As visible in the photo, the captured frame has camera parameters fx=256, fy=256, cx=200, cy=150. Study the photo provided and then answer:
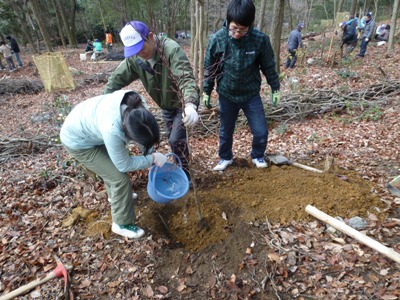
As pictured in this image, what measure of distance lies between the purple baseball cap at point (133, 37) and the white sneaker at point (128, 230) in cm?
163

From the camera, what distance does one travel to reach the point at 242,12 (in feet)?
7.55

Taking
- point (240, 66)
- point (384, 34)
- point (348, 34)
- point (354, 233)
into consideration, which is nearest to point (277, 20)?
point (240, 66)

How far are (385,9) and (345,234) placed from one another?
2993 cm

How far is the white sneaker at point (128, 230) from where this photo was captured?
250cm

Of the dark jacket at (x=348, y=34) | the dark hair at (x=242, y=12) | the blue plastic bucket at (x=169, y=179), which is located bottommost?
the blue plastic bucket at (x=169, y=179)

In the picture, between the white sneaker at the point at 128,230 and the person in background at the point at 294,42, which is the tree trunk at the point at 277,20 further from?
the white sneaker at the point at 128,230

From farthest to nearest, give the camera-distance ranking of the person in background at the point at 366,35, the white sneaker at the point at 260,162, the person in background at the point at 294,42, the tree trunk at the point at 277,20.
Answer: the person in background at the point at 366,35 → the person in background at the point at 294,42 → the tree trunk at the point at 277,20 → the white sneaker at the point at 260,162

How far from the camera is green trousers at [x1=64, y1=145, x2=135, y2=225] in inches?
92.4

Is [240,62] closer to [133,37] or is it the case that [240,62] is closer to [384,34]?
[133,37]

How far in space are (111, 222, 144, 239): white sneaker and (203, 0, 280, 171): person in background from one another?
1.55 meters

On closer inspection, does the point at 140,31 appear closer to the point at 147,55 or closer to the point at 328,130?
the point at 147,55

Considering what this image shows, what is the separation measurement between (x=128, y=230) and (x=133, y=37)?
5.87 ft

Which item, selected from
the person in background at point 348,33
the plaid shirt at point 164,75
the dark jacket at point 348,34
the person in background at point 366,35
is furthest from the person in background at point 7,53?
the person in background at point 366,35

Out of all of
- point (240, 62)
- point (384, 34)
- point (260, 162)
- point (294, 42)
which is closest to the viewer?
point (240, 62)
